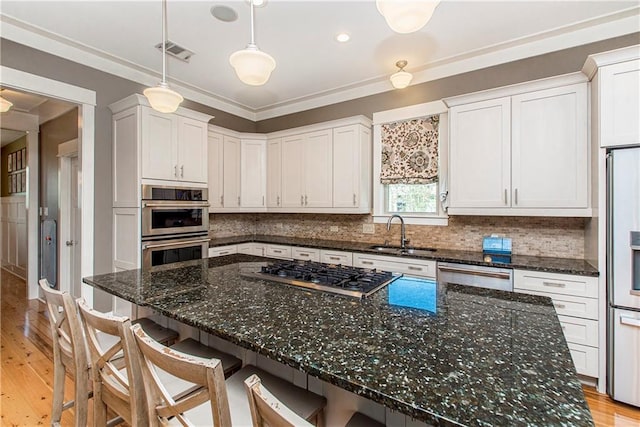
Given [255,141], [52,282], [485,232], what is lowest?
[52,282]

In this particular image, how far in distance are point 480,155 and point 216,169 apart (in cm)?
319

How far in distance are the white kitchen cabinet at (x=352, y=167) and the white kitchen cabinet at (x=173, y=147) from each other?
1628 millimetres

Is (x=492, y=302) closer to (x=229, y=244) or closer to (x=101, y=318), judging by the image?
(x=101, y=318)

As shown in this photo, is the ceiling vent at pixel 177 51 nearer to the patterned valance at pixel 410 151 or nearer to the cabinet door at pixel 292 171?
the cabinet door at pixel 292 171

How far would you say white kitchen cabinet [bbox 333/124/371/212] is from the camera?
371 cm

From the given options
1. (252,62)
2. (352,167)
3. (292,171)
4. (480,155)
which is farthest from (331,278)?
(292,171)

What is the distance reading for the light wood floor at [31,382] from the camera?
1.98m

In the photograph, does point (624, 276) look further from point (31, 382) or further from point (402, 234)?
point (31, 382)

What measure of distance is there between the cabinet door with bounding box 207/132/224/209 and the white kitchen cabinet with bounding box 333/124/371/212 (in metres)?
1.58

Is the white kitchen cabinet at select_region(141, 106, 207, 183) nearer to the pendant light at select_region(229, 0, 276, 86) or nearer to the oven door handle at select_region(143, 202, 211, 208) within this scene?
the oven door handle at select_region(143, 202, 211, 208)

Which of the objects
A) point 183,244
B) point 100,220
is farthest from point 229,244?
point 100,220

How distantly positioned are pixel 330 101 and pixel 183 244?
2.68m

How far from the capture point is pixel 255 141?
14.8ft

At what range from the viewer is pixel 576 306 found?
229 cm
